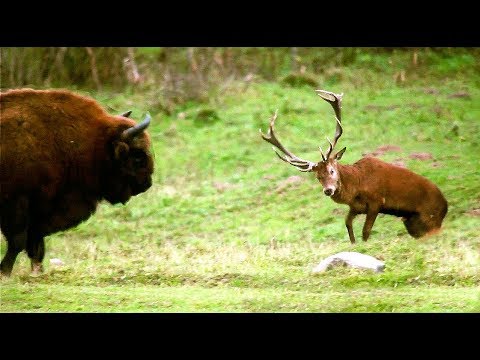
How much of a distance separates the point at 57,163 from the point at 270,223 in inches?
153

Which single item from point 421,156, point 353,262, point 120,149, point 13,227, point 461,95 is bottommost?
point 353,262

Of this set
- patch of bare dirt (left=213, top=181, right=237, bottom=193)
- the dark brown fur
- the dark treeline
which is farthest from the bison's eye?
the dark treeline

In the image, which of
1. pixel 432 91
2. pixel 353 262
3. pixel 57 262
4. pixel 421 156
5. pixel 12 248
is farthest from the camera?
pixel 432 91

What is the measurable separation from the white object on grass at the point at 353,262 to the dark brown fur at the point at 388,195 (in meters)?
1.15

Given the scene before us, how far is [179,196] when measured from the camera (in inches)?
575

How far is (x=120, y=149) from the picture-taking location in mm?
10016

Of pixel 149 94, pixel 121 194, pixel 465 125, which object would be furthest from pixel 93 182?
pixel 149 94

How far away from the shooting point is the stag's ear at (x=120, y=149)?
32.8ft

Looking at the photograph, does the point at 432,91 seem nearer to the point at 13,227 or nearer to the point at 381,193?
the point at 381,193

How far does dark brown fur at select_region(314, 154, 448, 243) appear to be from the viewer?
11016mm

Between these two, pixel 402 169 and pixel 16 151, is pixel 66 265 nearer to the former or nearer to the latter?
pixel 16 151

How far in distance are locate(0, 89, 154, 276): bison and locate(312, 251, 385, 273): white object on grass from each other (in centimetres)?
217

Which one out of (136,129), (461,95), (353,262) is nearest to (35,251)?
(136,129)

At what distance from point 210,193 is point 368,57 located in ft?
19.5
